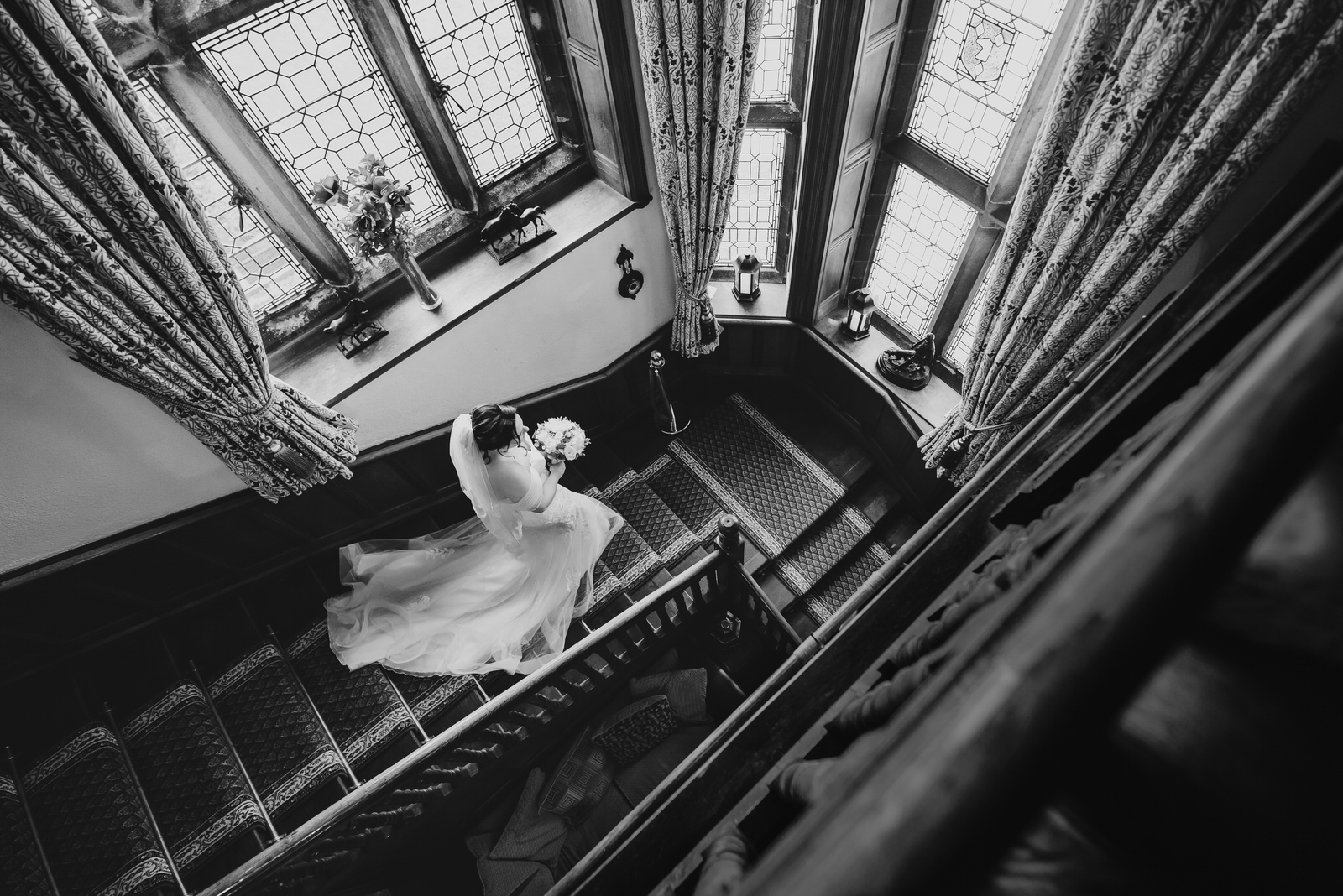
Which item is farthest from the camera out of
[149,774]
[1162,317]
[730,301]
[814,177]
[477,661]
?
[730,301]

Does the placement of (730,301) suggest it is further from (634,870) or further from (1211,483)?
(1211,483)

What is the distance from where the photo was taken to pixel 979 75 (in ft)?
9.21

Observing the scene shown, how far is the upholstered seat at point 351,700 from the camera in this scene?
2.93 metres

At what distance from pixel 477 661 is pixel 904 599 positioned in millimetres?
2186

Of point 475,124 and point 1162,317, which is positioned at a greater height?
point 475,124

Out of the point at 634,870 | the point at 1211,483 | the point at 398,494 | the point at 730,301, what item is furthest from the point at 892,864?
the point at 730,301

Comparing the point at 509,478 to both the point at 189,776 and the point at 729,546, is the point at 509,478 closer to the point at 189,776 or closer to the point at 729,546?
the point at 729,546

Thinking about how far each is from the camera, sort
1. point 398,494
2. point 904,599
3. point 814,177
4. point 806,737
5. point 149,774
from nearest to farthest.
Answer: point 806,737, point 904,599, point 149,774, point 814,177, point 398,494

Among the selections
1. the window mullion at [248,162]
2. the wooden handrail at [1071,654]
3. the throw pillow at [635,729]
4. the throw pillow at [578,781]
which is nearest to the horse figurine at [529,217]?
the window mullion at [248,162]

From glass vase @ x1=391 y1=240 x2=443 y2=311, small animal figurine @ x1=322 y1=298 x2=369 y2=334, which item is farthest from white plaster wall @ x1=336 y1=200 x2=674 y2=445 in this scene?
small animal figurine @ x1=322 y1=298 x2=369 y2=334

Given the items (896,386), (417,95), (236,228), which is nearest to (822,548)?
(896,386)

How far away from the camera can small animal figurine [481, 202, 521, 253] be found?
130 inches

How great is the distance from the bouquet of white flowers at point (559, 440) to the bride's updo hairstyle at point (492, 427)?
18.7 inches

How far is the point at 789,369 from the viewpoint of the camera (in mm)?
4672
